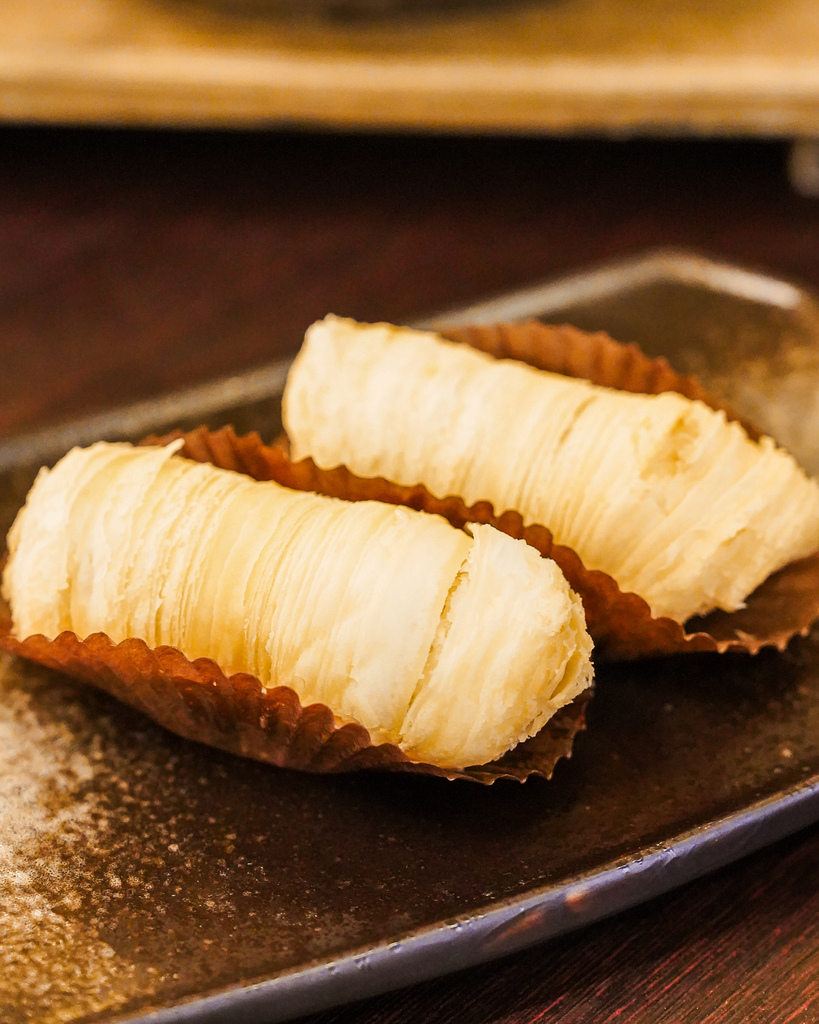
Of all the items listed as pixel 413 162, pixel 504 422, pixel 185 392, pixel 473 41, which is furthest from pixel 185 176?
pixel 504 422

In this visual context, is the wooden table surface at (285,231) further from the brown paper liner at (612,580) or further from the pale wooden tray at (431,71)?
the brown paper liner at (612,580)

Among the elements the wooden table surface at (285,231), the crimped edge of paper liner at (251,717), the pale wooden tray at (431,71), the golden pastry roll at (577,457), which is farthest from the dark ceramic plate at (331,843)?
the pale wooden tray at (431,71)

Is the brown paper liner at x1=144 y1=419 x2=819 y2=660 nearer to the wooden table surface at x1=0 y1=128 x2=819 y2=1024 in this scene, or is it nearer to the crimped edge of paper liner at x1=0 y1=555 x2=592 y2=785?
the crimped edge of paper liner at x1=0 y1=555 x2=592 y2=785

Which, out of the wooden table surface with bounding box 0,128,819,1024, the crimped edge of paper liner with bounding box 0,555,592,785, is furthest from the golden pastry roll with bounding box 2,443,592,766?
the wooden table surface with bounding box 0,128,819,1024

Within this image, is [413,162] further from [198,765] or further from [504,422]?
[198,765]

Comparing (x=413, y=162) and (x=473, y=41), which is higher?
(x=473, y=41)

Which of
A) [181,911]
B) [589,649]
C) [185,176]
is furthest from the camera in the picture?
[185,176]
